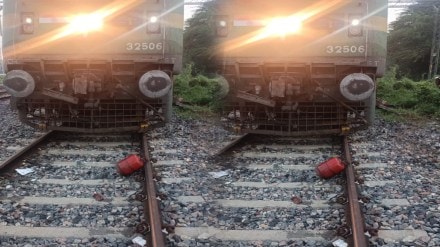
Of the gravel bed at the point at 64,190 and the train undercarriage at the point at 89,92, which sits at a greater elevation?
the train undercarriage at the point at 89,92

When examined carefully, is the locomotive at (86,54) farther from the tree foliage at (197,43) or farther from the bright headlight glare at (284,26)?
the tree foliage at (197,43)

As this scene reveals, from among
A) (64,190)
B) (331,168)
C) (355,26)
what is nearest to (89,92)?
(64,190)

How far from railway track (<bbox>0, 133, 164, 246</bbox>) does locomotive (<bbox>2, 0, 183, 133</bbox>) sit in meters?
0.85

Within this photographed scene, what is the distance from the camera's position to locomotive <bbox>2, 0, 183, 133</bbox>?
6508 mm

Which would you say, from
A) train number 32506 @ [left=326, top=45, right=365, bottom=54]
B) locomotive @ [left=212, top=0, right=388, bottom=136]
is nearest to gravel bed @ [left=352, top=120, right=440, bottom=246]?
locomotive @ [left=212, top=0, right=388, bottom=136]

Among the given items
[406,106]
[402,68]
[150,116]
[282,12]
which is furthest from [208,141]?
[402,68]

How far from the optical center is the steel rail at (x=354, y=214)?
3373mm

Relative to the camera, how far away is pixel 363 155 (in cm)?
583

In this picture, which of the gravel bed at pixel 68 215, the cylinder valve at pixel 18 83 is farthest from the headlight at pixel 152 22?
the gravel bed at pixel 68 215

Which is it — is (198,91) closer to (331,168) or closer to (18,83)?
(18,83)

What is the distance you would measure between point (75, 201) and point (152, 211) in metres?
0.85

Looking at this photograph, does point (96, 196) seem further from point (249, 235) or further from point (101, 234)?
point (249, 235)

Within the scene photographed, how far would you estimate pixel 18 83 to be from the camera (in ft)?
20.7

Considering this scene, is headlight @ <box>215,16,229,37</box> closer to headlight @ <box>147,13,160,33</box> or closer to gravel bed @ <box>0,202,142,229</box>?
headlight @ <box>147,13,160,33</box>
